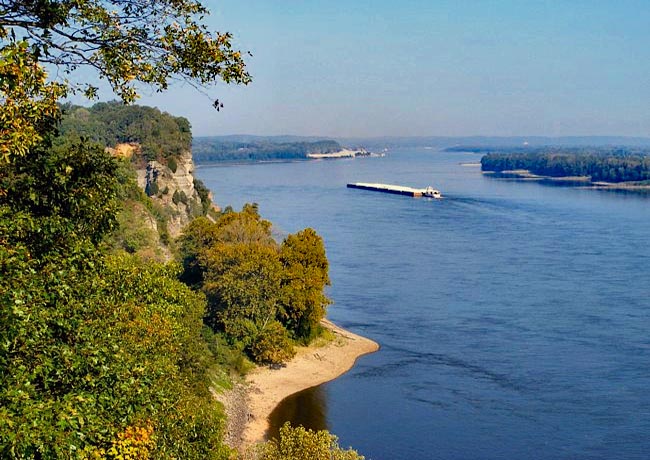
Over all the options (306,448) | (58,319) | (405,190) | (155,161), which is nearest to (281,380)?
(306,448)

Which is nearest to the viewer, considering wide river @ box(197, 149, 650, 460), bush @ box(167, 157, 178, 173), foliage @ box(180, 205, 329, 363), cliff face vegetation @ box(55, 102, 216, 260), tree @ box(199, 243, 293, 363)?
wide river @ box(197, 149, 650, 460)

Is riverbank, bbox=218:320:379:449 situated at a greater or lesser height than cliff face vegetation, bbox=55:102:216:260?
lesser

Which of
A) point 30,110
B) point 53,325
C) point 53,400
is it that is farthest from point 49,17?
point 53,400

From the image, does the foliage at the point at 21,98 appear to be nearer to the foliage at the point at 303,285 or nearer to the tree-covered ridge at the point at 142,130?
the foliage at the point at 303,285

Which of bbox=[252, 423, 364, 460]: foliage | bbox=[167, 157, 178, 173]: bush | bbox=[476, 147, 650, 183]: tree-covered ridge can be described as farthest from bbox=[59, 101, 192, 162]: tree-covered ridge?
bbox=[476, 147, 650, 183]: tree-covered ridge

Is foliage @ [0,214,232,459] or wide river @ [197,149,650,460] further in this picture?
wide river @ [197,149,650,460]

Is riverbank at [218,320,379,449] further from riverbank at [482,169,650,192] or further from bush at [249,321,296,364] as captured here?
riverbank at [482,169,650,192]
